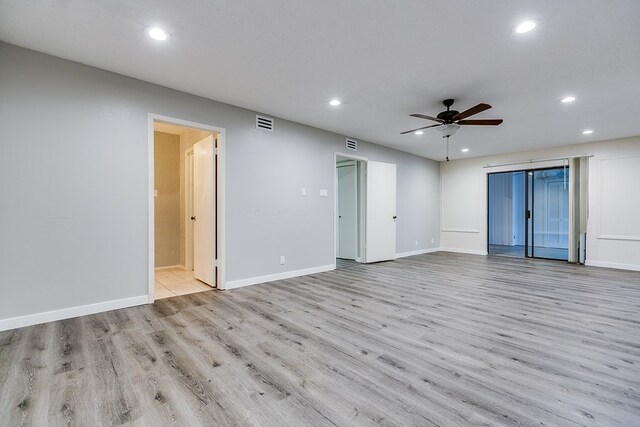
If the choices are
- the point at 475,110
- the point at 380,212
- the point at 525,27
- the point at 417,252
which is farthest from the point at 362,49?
the point at 417,252

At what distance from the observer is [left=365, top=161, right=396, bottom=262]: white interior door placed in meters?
6.39

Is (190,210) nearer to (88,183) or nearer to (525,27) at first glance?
(88,183)

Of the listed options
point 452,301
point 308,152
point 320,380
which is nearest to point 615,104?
point 452,301

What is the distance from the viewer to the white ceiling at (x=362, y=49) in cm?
225

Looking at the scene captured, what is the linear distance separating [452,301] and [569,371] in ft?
5.34

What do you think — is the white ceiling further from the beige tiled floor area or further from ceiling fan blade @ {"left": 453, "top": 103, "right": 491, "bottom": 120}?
the beige tiled floor area

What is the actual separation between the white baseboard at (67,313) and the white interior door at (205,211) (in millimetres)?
1056

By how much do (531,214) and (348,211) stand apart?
466 cm

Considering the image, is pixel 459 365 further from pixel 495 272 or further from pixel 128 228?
pixel 495 272

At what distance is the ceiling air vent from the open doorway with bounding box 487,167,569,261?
21.1 ft

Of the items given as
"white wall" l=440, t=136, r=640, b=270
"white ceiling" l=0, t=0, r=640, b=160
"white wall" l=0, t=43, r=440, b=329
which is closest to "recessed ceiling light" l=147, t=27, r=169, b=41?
"white ceiling" l=0, t=0, r=640, b=160

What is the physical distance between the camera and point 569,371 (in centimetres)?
205

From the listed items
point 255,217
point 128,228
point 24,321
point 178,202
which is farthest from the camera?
point 178,202

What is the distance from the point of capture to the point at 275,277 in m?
4.76
